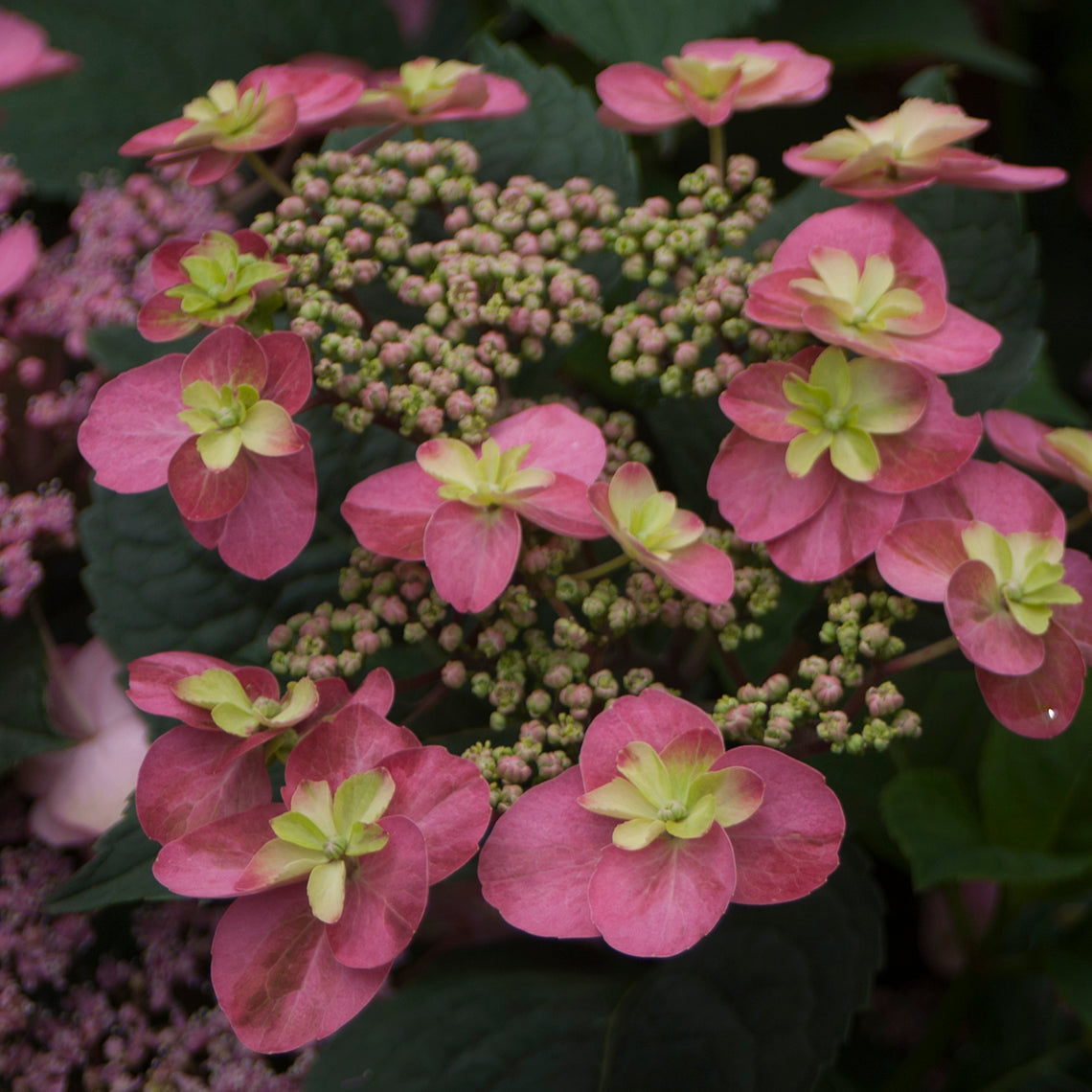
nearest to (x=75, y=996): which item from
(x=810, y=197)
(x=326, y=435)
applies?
(x=326, y=435)

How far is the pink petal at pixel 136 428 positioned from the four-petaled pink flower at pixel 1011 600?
0.96 ft

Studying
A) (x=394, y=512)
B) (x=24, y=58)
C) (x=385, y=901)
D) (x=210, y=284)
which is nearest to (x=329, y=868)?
(x=385, y=901)

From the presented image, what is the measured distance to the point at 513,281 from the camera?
19.7 inches

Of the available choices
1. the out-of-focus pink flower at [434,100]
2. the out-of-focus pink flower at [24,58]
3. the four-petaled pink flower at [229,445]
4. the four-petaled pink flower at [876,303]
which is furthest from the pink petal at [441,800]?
the out-of-focus pink flower at [24,58]

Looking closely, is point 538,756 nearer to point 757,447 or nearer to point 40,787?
point 757,447

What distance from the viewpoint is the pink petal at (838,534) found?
1.47 ft

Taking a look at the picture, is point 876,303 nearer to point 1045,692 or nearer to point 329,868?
point 1045,692

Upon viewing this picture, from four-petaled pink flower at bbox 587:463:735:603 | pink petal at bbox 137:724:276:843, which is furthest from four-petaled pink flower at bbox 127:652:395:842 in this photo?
four-petaled pink flower at bbox 587:463:735:603

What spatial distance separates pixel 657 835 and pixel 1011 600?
161 millimetres

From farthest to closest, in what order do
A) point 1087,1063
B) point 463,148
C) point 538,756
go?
point 1087,1063 → point 463,148 → point 538,756

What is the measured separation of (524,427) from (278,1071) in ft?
1.25

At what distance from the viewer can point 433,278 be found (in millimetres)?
507

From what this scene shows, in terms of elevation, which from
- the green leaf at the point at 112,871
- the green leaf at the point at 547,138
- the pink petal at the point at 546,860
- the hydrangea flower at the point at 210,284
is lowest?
the green leaf at the point at 112,871

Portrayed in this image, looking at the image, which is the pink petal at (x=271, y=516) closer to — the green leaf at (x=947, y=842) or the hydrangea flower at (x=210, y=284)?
the hydrangea flower at (x=210, y=284)
